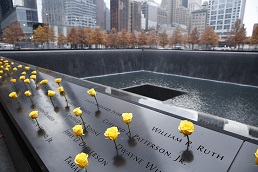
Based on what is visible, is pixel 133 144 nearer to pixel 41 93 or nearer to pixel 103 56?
pixel 41 93

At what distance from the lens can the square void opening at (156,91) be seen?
8641mm

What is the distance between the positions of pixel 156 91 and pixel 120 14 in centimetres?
9868

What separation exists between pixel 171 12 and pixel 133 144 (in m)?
152

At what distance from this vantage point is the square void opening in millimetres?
8641

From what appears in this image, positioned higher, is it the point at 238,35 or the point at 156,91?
the point at 238,35

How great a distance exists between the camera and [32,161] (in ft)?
4.45

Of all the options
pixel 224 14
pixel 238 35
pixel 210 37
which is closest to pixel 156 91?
pixel 238 35

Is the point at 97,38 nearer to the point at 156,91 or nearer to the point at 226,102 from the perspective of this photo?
the point at 156,91

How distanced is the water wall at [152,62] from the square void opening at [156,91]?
5170 mm

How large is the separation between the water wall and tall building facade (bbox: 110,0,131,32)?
285ft

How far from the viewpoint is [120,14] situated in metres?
99.3

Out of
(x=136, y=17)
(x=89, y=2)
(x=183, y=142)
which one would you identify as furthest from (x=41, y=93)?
(x=136, y=17)

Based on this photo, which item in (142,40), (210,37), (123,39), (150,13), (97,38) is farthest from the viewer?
(150,13)

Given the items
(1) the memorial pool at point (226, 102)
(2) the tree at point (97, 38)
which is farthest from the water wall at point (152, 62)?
(2) the tree at point (97, 38)
